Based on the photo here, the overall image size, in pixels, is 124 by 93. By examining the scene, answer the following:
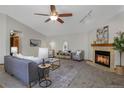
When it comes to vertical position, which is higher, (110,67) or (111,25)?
(111,25)

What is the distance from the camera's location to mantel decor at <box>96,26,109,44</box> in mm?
6066

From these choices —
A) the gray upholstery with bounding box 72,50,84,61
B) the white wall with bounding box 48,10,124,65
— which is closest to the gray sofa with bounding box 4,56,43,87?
the white wall with bounding box 48,10,124,65

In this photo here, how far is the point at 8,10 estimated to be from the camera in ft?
19.8

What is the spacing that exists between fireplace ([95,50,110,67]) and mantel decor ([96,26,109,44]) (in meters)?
0.64

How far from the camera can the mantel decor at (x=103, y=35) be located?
239 inches

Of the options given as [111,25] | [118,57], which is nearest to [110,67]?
[118,57]

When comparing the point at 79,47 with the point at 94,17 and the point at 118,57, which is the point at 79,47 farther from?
the point at 118,57

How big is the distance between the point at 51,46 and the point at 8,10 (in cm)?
479

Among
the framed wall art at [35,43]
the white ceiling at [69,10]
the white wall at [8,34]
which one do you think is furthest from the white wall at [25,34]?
the white ceiling at [69,10]

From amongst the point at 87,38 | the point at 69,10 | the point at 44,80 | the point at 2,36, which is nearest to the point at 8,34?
the point at 2,36

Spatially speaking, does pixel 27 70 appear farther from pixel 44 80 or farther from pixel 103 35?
pixel 103 35

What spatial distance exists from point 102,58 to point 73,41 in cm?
363

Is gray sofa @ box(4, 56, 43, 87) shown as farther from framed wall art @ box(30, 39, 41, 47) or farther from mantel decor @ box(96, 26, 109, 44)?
framed wall art @ box(30, 39, 41, 47)

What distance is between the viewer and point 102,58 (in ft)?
19.6
